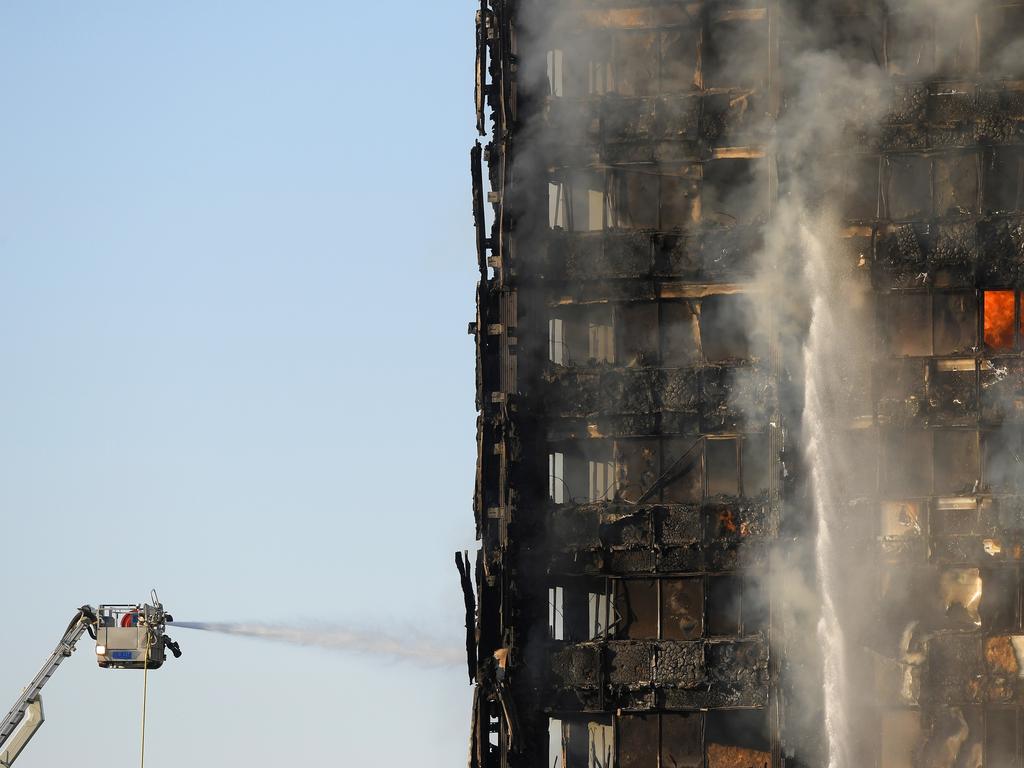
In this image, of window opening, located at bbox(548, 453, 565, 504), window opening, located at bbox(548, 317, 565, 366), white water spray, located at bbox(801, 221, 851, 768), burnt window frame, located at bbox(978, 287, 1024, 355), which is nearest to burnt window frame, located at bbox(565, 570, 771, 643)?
white water spray, located at bbox(801, 221, 851, 768)

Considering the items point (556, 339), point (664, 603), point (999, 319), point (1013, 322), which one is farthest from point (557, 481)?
point (1013, 322)

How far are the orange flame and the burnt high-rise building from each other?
0.03 metres

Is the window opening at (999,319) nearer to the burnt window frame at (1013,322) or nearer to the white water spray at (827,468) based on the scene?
the burnt window frame at (1013,322)

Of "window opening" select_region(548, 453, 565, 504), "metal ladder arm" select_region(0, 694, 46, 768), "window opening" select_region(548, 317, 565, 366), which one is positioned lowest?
"metal ladder arm" select_region(0, 694, 46, 768)

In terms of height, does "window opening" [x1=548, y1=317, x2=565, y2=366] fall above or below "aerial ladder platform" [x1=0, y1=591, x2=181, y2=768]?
above

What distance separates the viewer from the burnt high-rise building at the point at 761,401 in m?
23.5

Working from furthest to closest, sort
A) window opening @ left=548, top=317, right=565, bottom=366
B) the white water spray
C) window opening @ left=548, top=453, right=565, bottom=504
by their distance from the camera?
window opening @ left=548, top=317, right=565, bottom=366 < window opening @ left=548, top=453, right=565, bottom=504 < the white water spray

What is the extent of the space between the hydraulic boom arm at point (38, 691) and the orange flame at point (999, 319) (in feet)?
47.9

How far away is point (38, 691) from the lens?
2883cm

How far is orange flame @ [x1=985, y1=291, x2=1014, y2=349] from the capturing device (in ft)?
77.8

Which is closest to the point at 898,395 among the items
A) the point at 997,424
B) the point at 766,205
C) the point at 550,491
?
the point at 997,424

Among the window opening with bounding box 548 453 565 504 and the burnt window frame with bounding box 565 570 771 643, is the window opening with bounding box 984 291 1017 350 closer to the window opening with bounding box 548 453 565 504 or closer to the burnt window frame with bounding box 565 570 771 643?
the burnt window frame with bounding box 565 570 771 643

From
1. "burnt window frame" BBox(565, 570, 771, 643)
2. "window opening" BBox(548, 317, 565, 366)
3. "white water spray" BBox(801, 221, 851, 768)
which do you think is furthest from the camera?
"window opening" BBox(548, 317, 565, 366)

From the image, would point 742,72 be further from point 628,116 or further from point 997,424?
point 997,424
